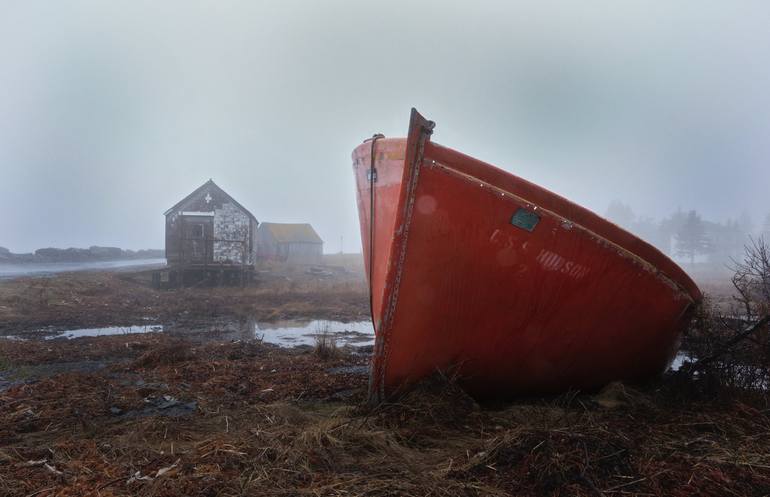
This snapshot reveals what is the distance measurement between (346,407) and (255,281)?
71.4 ft

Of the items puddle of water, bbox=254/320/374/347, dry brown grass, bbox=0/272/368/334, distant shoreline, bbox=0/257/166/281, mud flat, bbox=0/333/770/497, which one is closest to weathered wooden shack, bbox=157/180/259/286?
dry brown grass, bbox=0/272/368/334

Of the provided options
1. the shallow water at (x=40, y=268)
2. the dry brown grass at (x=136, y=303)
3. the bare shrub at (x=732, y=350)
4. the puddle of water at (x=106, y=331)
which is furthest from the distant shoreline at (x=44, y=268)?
the bare shrub at (x=732, y=350)

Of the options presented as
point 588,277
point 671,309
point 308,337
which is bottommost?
point 308,337

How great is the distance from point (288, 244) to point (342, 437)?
44.2 m

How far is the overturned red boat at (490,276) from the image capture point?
4.12 meters

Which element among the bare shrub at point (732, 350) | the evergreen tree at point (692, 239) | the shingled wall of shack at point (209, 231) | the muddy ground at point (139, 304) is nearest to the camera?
the bare shrub at point (732, 350)

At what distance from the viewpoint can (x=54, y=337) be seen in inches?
385

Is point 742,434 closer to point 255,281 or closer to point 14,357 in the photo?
point 14,357

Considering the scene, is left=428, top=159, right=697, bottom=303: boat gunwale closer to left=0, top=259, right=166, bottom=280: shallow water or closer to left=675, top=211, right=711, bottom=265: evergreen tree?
left=0, top=259, right=166, bottom=280: shallow water

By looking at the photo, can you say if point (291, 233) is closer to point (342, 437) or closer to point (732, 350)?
point (732, 350)

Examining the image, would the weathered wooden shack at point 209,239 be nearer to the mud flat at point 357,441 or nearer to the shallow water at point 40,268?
the shallow water at point 40,268

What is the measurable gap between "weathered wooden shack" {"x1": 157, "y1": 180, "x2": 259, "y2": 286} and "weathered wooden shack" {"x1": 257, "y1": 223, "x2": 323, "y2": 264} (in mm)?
19474

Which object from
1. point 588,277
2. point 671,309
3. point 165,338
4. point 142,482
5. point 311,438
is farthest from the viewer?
point 165,338

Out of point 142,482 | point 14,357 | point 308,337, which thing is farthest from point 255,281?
point 142,482
